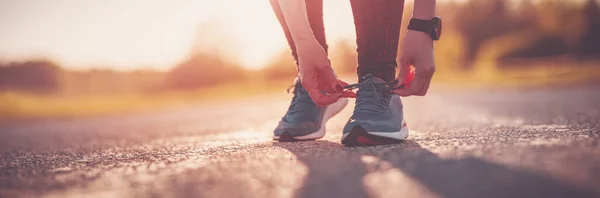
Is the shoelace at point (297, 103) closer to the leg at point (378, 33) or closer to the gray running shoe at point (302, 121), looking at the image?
the gray running shoe at point (302, 121)

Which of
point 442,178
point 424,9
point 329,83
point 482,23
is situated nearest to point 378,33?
point 424,9

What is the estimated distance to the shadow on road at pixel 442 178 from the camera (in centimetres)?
101

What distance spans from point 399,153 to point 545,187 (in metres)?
0.59

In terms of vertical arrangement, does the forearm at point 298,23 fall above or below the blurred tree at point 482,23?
below

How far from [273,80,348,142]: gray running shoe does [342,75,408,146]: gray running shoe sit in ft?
1.00

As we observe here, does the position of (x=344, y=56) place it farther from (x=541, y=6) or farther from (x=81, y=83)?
(x=81, y=83)

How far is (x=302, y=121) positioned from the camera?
7.68 feet

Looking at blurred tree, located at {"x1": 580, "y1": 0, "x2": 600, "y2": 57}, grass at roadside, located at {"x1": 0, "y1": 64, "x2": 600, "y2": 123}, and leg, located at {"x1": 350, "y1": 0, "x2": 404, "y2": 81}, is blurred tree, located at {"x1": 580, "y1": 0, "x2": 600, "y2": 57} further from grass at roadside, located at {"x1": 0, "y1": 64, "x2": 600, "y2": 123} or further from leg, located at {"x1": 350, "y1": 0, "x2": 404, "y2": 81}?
leg, located at {"x1": 350, "y1": 0, "x2": 404, "y2": 81}

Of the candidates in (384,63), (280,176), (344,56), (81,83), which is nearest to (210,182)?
(280,176)

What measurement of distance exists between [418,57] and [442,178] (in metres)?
0.76

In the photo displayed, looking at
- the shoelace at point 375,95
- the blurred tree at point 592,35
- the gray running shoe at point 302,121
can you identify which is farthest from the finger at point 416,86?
the blurred tree at point 592,35

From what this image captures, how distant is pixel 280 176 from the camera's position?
4.24 feet

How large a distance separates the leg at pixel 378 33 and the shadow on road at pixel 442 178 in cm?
71

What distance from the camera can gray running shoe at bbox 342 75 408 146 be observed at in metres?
1.92
